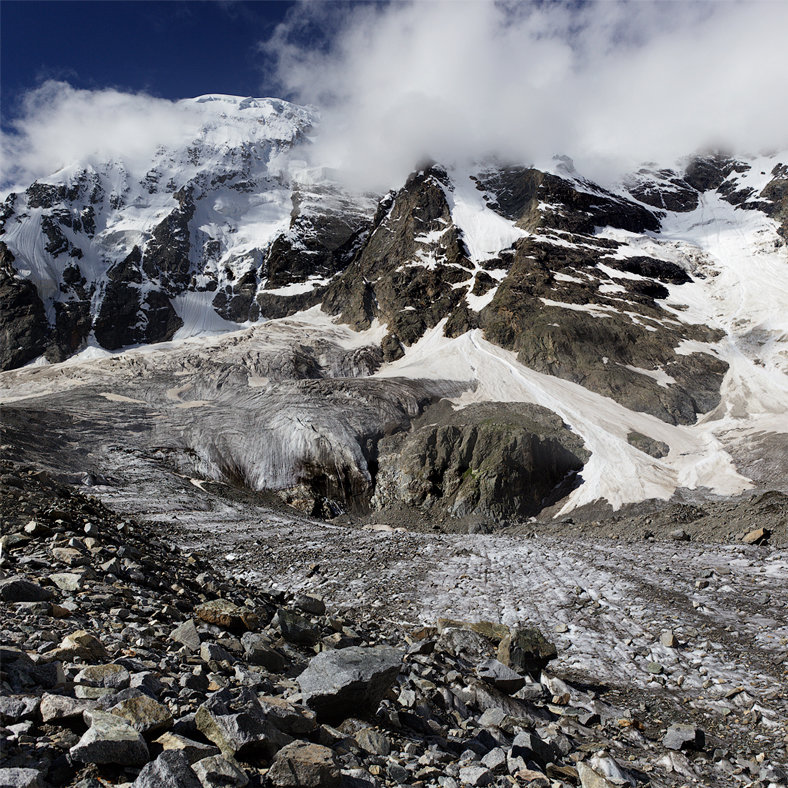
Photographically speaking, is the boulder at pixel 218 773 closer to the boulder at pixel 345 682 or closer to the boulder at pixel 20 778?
the boulder at pixel 20 778

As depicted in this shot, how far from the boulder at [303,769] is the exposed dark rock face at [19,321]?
452 ft

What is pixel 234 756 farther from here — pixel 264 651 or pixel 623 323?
pixel 623 323

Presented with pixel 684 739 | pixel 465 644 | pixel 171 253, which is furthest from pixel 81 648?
pixel 171 253

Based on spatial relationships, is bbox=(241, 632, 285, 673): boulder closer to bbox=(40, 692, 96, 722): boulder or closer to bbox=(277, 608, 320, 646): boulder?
bbox=(277, 608, 320, 646): boulder

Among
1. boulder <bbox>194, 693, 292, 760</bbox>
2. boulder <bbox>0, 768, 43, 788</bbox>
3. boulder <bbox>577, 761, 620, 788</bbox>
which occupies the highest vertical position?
boulder <bbox>0, 768, 43, 788</bbox>

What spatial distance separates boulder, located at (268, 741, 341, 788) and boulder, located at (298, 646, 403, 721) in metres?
1.35

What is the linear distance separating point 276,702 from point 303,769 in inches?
45.5

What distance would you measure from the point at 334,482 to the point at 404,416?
38.9 feet

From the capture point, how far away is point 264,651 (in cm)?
635

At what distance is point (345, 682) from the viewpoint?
5.32m

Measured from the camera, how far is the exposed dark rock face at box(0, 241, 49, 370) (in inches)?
4646

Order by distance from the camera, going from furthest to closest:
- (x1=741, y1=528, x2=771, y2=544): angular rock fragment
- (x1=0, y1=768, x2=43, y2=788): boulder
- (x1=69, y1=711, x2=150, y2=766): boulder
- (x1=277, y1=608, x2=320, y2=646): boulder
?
1. (x1=741, y1=528, x2=771, y2=544): angular rock fragment
2. (x1=277, y1=608, x2=320, y2=646): boulder
3. (x1=69, y1=711, x2=150, y2=766): boulder
4. (x1=0, y1=768, x2=43, y2=788): boulder

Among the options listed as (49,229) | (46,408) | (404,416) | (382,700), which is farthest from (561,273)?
(49,229)

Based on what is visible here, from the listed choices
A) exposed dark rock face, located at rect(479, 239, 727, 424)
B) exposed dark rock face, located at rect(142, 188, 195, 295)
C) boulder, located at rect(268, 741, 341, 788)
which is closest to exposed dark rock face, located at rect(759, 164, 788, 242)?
exposed dark rock face, located at rect(479, 239, 727, 424)
